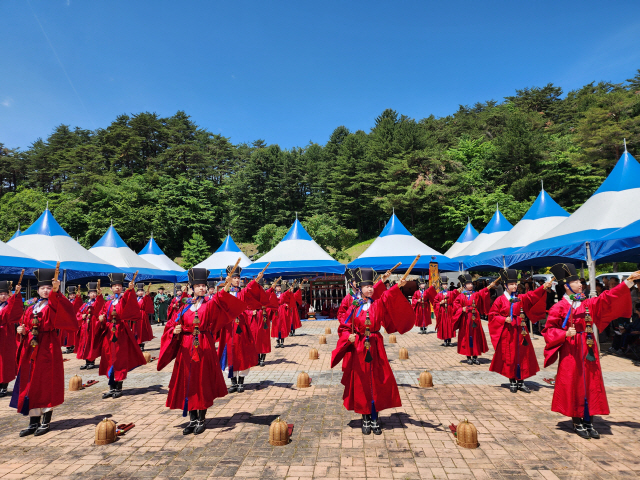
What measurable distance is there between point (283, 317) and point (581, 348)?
31.5 ft

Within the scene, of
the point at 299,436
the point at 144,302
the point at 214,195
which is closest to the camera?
the point at 299,436

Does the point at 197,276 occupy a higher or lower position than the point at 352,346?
higher

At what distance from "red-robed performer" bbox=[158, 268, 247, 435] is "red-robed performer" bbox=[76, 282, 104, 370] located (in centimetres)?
334

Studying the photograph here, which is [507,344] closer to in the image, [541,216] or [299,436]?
[299,436]

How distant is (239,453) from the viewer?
15.0ft

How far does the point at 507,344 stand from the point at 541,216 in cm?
1055

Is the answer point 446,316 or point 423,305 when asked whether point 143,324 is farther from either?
point 423,305

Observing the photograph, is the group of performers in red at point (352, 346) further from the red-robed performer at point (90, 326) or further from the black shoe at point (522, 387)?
the red-robed performer at point (90, 326)

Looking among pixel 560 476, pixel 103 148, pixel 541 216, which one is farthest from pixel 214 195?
pixel 560 476

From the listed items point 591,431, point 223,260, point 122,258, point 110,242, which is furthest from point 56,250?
point 591,431

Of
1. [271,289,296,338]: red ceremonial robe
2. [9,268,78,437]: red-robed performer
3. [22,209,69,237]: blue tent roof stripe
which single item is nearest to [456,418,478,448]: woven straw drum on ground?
[9,268,78,437]: red-robed performer

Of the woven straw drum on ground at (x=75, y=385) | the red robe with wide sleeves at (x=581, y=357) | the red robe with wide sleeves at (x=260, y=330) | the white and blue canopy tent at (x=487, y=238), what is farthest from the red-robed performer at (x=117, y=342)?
the white and blue canopy tent at (x=487, y=238)

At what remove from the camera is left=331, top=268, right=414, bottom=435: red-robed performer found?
17.0ft

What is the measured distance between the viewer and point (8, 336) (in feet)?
25.0
